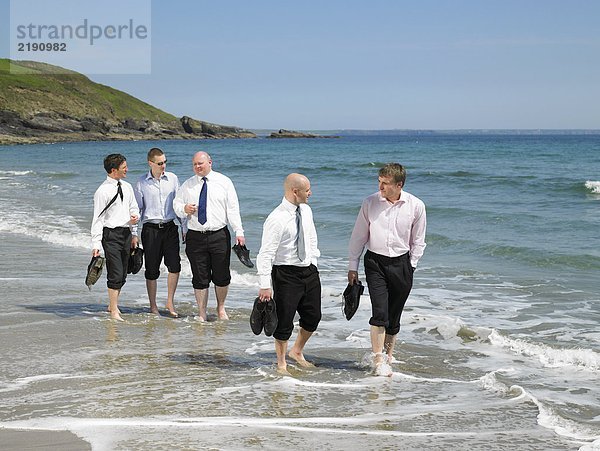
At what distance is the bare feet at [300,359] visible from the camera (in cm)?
721

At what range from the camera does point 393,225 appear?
22.0 ft

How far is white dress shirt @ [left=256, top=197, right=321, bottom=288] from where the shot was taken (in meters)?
6.63

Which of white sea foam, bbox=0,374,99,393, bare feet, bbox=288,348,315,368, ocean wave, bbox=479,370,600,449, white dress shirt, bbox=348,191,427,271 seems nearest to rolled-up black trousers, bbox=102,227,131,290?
white sea foam, bbox=0,374,99,393

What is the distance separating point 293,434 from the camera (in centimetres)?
540

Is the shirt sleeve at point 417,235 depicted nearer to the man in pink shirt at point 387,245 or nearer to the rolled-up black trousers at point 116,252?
the man in pink shirt at point 387,245

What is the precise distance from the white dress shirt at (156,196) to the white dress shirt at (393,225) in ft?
9.84

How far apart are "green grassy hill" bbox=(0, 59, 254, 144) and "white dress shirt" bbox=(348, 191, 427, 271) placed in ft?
333

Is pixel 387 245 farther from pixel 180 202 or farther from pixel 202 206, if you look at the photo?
pixel 180 202

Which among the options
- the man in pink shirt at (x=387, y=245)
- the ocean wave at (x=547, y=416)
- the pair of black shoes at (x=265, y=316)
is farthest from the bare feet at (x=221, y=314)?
the ocean wave at (x=547, y=416)

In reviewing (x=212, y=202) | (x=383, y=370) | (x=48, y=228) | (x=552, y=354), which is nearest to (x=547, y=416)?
(x=383, y=370)

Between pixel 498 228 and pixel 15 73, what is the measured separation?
156 metres

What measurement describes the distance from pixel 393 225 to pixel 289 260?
2.93 ft

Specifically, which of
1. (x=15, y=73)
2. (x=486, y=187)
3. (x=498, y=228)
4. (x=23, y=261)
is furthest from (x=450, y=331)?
(x=15, y=73)

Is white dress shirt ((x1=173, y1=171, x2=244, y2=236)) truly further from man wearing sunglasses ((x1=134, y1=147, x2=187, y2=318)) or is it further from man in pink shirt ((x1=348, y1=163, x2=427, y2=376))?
man in pink shirt ((x1=348, y1=163, x2=427, y2=376))
